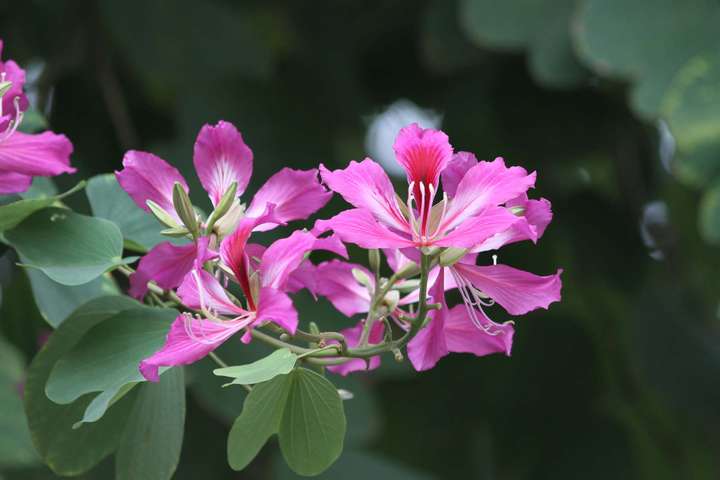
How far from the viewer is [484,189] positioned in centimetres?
48

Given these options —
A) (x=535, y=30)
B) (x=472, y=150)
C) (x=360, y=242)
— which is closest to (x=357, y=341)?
(x=360, y=242)

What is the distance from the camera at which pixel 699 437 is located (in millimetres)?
1798

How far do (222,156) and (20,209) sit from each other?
11cm

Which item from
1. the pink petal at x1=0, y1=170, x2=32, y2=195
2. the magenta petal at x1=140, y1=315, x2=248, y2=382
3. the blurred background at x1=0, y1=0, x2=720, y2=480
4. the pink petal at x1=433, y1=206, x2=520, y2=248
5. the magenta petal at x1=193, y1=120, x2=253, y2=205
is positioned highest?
the pink petal at x1=433, y1=206, x2=520, y2=248

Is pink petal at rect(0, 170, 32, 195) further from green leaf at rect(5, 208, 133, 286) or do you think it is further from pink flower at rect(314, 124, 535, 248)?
pink flower at rect(314, 124, 535, 248)

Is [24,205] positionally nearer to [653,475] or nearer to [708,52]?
[708,52]

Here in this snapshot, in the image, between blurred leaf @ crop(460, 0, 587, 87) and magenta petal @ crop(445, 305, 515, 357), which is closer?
magenta petal @ crop(445, 305, 515, 357)

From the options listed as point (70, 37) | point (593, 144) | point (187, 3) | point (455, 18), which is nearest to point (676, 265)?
point (593, 144)

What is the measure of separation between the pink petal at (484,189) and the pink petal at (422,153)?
0.01 metres

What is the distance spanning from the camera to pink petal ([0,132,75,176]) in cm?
55

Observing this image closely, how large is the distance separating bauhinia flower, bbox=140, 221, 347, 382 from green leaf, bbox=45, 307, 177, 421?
44 millimetres

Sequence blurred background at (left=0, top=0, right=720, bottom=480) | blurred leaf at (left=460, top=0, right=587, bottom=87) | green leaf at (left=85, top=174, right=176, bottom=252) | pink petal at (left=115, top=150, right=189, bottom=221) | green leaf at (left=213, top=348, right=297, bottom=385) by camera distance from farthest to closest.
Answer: blurred background at (left=0, top=0, right=720, bottom=480)
blurred leaf at (left=460, top=0, right=587, bottom=87)
green leaf at (left=85, top=174, right=176, bottom=252)
pink petal at (left=115, top=150, right=189, bottom=221)
green leaf at (left=213, top=348, right=297, bottom=385)

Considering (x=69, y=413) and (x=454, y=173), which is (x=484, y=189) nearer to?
(x=454, y=173)

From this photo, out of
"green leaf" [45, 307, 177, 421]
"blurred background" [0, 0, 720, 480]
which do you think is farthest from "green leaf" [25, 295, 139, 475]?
"blurred background" [0, 0, 720, 480]
